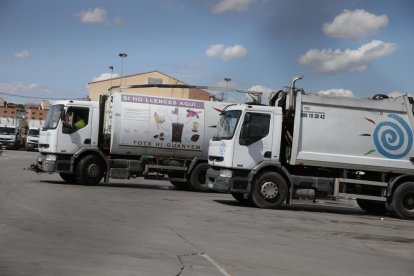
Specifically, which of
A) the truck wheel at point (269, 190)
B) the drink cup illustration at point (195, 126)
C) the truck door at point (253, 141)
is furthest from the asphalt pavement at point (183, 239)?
the drink cup illustration at point (195, 126)

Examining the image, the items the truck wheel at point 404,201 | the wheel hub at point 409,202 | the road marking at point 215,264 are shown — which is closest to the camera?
the road marking at point 215,264

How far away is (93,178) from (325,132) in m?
8.26

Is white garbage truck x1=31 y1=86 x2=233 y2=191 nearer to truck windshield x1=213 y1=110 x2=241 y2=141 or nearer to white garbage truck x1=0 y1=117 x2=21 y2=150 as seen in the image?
truck windshield x1=213 y1=110 x2=241 y2=141

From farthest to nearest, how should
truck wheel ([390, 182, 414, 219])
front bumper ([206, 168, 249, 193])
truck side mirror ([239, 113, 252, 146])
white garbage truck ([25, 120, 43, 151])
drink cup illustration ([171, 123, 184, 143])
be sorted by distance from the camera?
white garbage truck ([25, 120, 43, 151]) → drink cup illustration ([171, 123, 184, 143]) → truck wheel ([390, 182, 414, 219]) → truck side mirror ([239, 113, 252, 146]) → front bumper ([206, 168, 249, 193])

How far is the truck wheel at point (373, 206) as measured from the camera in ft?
A: 57.0

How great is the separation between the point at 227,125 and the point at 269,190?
2209 millimetres

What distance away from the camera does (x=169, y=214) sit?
12.7 m

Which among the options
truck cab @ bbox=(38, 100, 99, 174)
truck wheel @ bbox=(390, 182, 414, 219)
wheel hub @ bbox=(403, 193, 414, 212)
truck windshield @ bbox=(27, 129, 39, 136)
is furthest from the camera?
truck windshield @ bbox=(27, 129, 39, 136)

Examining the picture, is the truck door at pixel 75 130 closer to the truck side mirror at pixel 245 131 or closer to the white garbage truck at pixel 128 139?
the white garbage truck at pixel 128 139

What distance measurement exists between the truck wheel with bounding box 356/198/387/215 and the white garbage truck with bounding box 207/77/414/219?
54.4 inches

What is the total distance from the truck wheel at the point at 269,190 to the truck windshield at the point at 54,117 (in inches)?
306

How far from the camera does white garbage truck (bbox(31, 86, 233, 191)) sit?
18828mm

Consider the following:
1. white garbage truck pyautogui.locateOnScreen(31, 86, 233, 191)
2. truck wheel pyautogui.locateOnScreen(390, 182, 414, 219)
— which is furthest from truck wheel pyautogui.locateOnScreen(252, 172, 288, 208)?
white garbage truck pyautogui.locateOnScreen(31, 86, 233, 191)

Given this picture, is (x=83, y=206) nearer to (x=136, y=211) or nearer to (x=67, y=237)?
(x=136, y=211)
